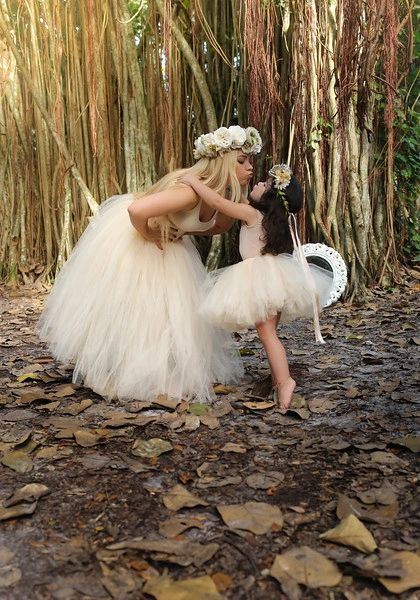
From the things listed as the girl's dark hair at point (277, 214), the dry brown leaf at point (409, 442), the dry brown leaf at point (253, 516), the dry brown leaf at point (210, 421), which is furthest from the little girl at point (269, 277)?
the dry brown leaf at point (253, 516)

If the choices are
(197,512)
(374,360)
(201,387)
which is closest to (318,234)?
(374,360)

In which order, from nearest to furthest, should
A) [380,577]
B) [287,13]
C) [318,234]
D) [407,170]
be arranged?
[380,577]
[287,13]
[318,234]
[407,170]

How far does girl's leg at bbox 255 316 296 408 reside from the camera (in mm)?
1730

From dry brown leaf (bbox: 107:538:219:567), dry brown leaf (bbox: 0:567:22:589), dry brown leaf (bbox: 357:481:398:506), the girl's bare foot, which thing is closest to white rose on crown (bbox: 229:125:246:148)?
the girl's bare foot

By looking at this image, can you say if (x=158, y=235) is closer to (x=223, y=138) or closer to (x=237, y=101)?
(x=223, y=138)

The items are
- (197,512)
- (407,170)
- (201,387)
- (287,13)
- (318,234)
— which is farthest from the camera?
(407,170)

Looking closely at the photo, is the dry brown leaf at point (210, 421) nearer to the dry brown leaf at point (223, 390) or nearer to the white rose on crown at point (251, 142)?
the dry brown leaf at point (223, 390)

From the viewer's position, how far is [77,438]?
1478 millimetres

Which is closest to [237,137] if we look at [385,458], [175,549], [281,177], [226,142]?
[226,142]

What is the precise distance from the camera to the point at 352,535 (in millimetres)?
977

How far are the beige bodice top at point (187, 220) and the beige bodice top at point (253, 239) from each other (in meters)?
0.18

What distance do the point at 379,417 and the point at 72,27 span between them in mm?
3030

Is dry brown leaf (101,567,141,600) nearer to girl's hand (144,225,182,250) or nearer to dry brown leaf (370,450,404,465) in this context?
dry brown leaf (370,450,404,465)

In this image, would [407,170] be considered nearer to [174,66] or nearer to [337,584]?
[174,66]
